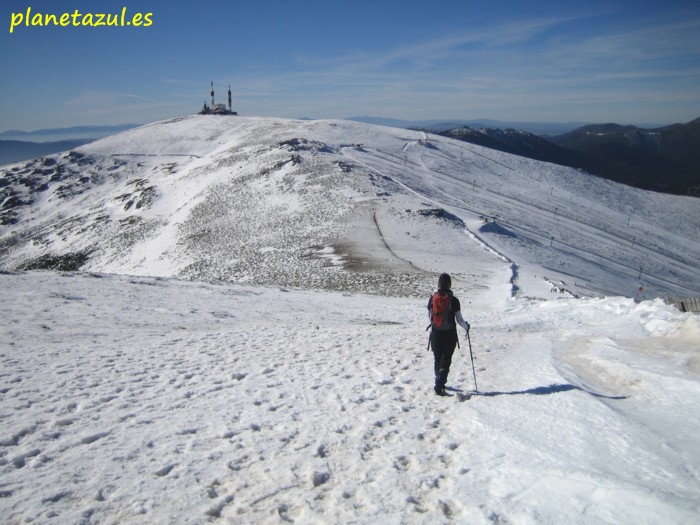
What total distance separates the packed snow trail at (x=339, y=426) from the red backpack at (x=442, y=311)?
1.34 m

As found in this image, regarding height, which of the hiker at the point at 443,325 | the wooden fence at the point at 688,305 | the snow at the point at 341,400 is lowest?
the snow at the point at 341,400

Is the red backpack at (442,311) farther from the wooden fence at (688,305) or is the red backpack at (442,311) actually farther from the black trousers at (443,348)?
the wooden fence at (688,305)

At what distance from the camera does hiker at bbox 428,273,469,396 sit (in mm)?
7777

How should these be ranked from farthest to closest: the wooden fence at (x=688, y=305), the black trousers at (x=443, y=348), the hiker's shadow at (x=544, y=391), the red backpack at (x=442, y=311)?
1. the wooden fence at (x=688, y=305)
2. the black trousers at (x=443, y=348)
3. the red backpack at (x=442, y=311)
4. the hiker's shadow at (x=544, y=391)

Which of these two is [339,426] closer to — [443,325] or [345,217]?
[443,325]

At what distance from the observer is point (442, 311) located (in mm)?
7797

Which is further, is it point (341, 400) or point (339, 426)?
point (341, 400)

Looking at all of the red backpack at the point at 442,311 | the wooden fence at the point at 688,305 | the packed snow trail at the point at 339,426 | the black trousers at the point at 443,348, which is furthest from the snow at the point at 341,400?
the red backpack at the point at 442,311

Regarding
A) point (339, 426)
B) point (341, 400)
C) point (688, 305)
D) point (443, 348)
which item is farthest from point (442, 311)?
point (688, 305)

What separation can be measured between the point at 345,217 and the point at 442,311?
32743 millimetres

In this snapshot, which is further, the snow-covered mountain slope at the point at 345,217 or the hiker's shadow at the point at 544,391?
the snow-covered mountain slope at the point at 345,217

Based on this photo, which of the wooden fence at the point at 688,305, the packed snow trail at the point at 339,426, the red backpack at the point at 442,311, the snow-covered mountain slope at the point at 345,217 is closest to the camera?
the packed snow trail at the point at 339,426

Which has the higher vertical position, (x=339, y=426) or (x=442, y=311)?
(x=442, y=311)

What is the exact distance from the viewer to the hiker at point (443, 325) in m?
7.78
